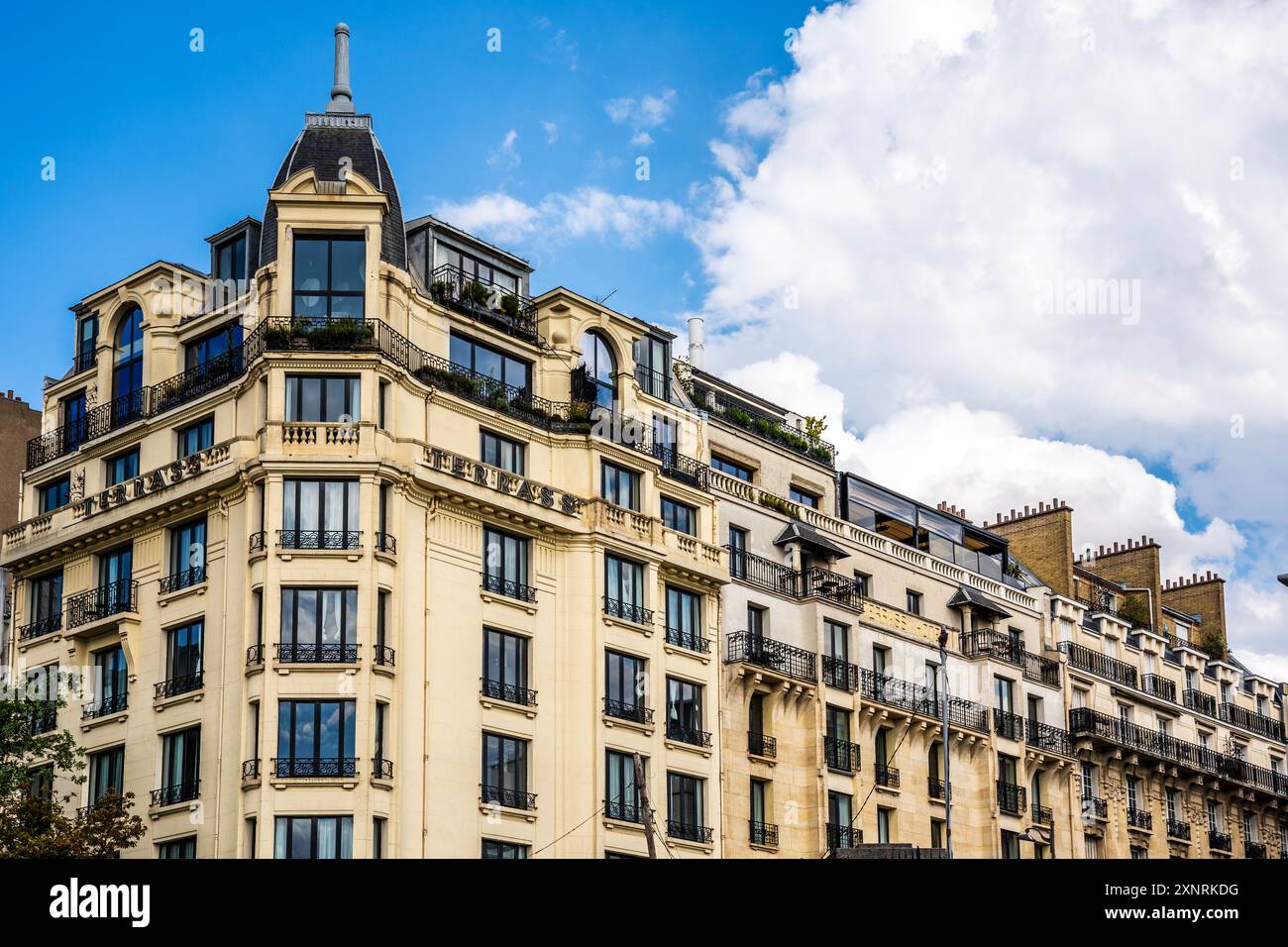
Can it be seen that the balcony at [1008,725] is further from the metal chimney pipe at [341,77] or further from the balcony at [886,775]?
the metal chimney pipe at [341,77]

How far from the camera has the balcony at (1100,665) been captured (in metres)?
77.9

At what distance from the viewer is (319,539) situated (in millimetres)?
51812

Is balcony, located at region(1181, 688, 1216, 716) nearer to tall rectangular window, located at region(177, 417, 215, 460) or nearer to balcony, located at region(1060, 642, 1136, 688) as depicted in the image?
balcony, located at region(1060, 642, 1136, 688)

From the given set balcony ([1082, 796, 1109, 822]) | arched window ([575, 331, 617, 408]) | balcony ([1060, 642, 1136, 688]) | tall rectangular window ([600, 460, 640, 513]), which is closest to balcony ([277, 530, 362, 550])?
tall rectangular window ([600, 460, 640, 513])

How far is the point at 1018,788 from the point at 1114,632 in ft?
41.1

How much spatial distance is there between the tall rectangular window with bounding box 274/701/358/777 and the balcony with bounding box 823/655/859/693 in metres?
19.4

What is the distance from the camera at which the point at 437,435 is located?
181 feet

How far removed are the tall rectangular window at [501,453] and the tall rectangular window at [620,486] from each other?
2912 mm

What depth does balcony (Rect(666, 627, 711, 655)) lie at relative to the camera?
2347 inches

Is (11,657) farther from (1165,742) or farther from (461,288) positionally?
(1165,742)

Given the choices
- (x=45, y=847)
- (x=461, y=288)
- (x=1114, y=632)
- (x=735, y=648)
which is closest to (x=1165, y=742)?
(x=1114, y=632)

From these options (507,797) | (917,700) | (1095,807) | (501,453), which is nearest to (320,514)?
(501,453)

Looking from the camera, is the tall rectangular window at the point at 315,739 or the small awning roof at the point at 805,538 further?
the small awning roof at the point at 805,538

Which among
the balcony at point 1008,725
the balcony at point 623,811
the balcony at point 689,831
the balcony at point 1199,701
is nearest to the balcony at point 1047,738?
the balcony at point 1008,725
